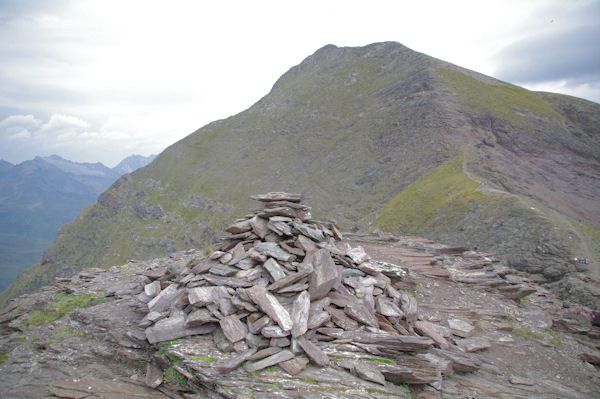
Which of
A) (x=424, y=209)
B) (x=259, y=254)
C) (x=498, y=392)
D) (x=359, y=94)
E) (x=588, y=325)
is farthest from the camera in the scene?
(x=359, y=94)

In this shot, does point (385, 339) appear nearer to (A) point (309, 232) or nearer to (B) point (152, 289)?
(A) point (309, 232)

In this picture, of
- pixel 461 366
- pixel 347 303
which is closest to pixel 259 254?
pixel 347 303

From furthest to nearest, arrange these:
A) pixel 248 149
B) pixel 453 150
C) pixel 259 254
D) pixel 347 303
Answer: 1. pixel 248 149
2. pixel 453 150
3. pixel 259 254
4. pixel 347 303

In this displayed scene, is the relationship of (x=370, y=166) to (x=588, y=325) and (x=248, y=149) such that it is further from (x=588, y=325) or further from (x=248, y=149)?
(x=588, y=325)

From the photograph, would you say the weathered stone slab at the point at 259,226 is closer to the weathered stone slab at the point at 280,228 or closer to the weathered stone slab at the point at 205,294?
the weathered stone slab at the point at 280,228

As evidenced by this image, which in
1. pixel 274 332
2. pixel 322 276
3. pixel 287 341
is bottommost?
pixel 287 341

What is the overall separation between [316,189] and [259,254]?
6008 cm

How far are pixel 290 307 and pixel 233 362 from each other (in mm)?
2063

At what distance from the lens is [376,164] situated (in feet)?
209

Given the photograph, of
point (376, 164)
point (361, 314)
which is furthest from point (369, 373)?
point (376, 164)

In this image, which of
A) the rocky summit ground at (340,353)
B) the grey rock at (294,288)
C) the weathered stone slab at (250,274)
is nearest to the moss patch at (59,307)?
the rocky summit ground at (340,353)

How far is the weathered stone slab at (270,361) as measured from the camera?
23.4 ft

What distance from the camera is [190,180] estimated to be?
3780 inches

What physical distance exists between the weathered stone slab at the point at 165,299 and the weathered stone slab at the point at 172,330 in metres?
1.14
